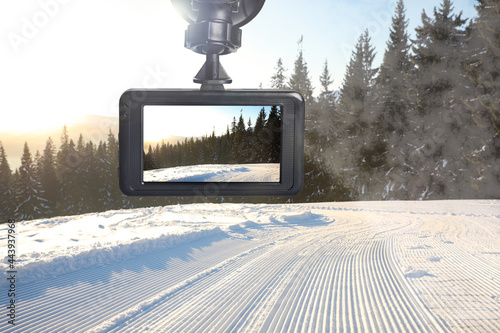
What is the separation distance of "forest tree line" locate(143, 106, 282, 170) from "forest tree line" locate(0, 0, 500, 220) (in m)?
25.7

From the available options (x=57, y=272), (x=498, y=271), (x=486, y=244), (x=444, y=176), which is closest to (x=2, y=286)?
(x=57, y=272)

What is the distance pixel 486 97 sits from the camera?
2795cm

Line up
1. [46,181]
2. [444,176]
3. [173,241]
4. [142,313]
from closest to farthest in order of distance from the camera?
[142,313]
[173,241]
[444,176]
[46,181]

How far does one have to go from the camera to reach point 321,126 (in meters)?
39.1

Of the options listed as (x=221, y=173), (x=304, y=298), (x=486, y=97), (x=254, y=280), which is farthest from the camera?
(x=486, y=97)

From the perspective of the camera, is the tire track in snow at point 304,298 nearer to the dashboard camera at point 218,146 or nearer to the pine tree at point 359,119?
the dashboard camera at point 218,146

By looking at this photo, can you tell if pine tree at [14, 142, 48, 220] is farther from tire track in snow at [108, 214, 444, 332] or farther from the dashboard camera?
the dashboard camera

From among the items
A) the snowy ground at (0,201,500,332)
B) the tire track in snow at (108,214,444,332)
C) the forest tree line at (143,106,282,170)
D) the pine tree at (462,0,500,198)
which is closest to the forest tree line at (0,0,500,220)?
the pine tree at (462,0,500,198)

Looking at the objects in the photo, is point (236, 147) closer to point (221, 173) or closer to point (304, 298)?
point (221, 173)

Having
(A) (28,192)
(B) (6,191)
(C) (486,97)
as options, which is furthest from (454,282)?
(B) (6,191)

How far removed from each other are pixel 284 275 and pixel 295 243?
336cm

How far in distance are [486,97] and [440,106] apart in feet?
14.4

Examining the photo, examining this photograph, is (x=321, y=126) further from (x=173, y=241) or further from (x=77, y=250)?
(x=77, y=250)

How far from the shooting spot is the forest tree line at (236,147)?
61.1 inches
